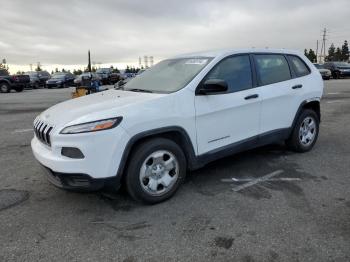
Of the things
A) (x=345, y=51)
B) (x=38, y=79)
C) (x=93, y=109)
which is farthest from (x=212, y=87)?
(x=345, y=51)

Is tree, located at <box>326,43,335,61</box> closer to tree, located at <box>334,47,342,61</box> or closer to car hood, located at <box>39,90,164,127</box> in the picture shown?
tree, located at <box>334,47,342,61</box>

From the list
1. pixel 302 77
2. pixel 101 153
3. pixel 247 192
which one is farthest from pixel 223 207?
pixel 302 77

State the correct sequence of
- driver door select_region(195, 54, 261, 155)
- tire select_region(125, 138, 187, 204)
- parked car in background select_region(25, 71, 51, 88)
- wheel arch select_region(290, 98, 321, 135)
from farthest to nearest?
parked car in background select_region(25, 71, 51, 88)
wheel arch select_region(290, 98, 321, 135)
driver door select_region(195, 54, 261, 155)
tire select_region(125, 138, 187, 204)

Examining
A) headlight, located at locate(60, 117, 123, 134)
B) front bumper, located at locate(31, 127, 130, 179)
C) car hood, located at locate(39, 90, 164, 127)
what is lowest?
front bumper, located at locate(31, 127, 130, 179)

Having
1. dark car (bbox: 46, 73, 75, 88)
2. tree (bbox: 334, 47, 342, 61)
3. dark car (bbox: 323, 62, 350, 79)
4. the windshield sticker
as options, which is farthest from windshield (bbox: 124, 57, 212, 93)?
tree (bbox: 334, 47, 342, 61)

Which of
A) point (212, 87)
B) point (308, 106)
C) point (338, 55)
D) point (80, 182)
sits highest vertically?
point (338, 55)

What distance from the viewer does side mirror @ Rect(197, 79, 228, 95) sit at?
166 inches

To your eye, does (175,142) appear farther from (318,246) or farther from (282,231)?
(318,246)

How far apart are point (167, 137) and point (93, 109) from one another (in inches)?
34.4

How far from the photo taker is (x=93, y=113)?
3.69m

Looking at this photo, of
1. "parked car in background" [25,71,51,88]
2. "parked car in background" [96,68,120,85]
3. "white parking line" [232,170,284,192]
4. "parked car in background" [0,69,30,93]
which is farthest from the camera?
"parked car in background" [96,68,120,85]

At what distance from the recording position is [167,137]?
13.6ft

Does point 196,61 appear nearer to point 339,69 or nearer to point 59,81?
point 59,81

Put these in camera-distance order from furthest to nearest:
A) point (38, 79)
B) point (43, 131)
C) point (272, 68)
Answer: point (38, 79) < point (272, 68) < point (43, 131)
